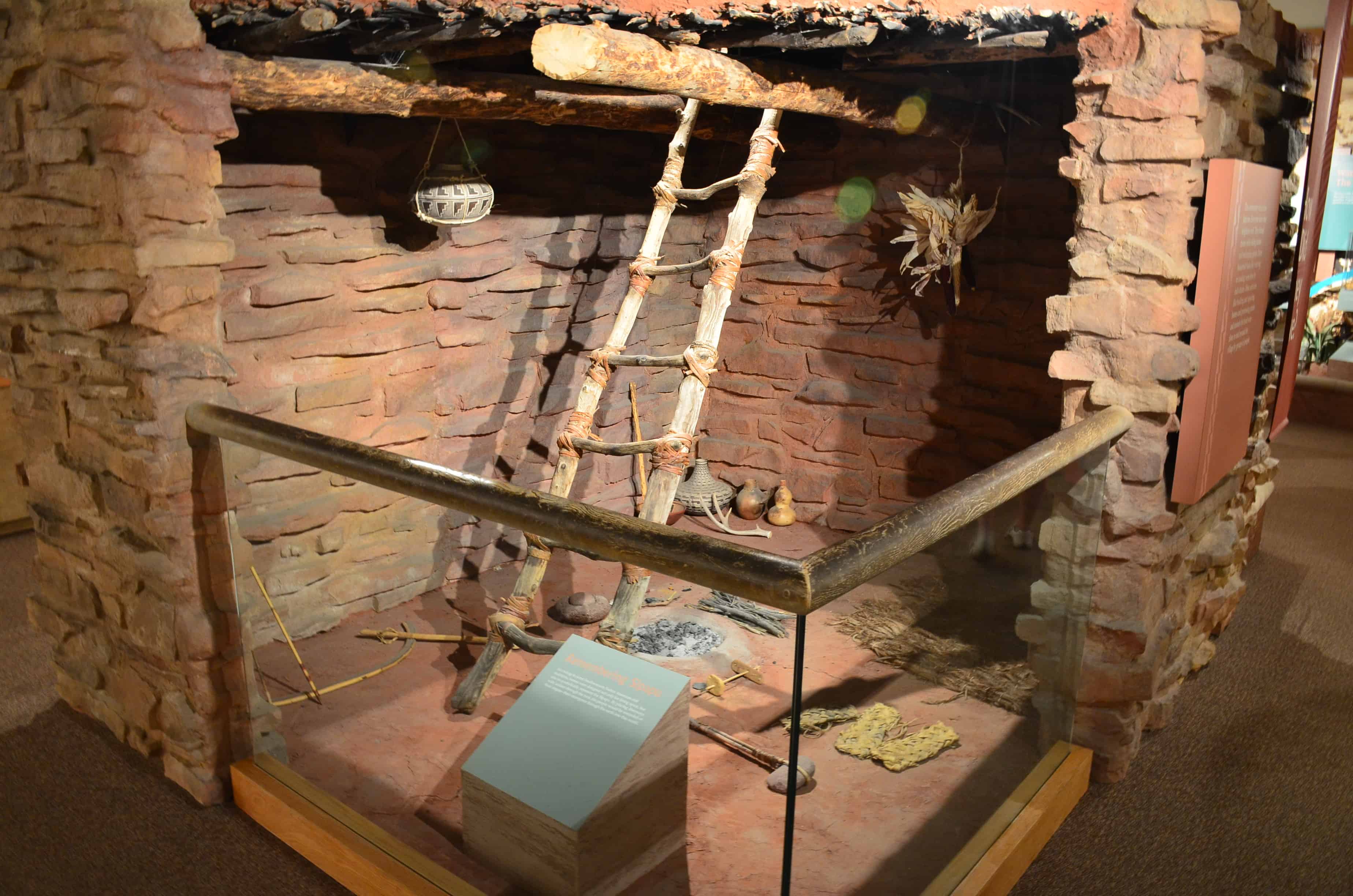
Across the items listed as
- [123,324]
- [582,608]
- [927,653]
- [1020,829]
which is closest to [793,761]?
[927,653]

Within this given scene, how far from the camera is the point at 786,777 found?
1.60 m

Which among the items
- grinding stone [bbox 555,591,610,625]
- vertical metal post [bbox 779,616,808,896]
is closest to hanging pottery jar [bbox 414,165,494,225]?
grinding stone [bbox 555,591,610,625]

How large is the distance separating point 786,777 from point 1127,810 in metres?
1.57

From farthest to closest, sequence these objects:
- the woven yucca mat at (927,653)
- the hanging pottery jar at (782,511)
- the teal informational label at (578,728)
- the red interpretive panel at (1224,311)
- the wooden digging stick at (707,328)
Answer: the hanging pottery jar at (782,511) < the wooden digging stick at (707,328) < the red interpretive panel at (1224,311) < the woven yucca mat at (927,653) < the teal informational label at (578,728)

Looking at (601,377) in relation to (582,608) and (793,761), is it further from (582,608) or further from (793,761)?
(793,761)

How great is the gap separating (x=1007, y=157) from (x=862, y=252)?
2.51ft

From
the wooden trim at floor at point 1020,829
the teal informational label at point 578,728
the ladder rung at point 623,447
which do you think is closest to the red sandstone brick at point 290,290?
the ladder rung at point 623,447

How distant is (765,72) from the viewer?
3.17m

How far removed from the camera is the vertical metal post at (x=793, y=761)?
147 centimetres

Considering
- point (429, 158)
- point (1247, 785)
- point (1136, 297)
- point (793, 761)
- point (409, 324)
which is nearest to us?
point (793, 761)

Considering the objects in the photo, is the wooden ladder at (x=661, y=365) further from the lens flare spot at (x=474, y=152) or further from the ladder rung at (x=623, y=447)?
the lens flare spot at (x=474, y=152)

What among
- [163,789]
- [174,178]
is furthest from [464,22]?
[163,789]

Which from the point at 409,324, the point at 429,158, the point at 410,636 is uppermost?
the point at 429,158

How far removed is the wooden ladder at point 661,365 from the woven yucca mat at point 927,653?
0.92 metres
